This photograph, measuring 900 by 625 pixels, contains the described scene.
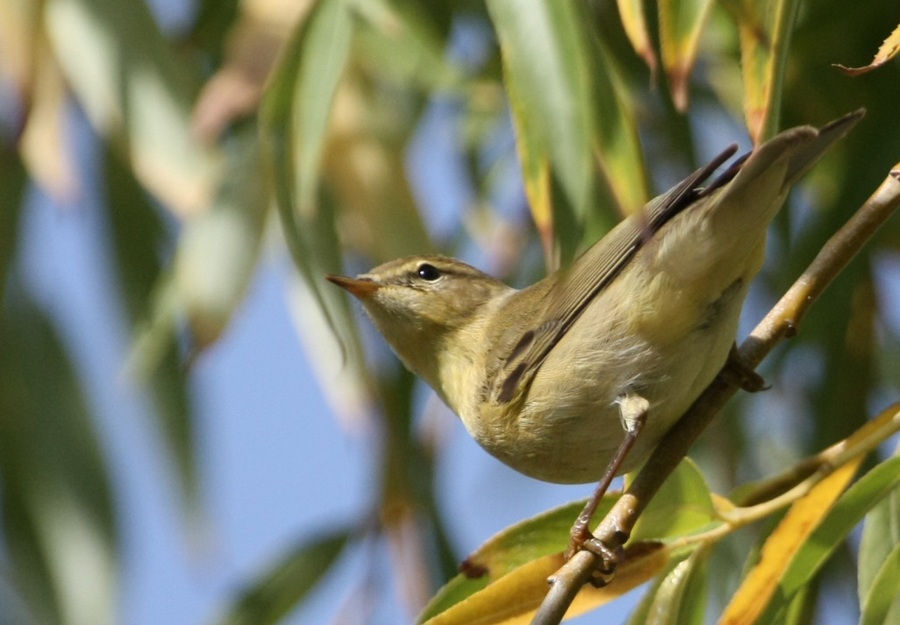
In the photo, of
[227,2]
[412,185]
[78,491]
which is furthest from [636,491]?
[227,2]

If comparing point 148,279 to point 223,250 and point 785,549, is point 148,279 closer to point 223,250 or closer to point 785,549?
point 223,250

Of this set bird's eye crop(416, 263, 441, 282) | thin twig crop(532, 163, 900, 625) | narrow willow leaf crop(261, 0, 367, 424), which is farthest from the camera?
bird's eye crop(416, 263, 441, 282)

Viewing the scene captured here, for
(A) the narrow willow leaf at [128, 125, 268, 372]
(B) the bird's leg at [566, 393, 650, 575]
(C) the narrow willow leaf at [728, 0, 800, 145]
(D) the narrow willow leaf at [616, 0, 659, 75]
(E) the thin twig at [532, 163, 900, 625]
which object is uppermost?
(D) the narrow willow leaf at [616, 0, 659, 75]

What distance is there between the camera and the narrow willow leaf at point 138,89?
2.55 metres

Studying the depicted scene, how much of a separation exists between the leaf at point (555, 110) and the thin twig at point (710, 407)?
0.25 meters

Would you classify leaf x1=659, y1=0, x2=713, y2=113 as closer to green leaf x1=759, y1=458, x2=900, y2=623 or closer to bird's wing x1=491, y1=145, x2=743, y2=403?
bird's wing x1=491, y1=145, x2=743, y2=403

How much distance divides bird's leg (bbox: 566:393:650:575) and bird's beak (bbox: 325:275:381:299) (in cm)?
56

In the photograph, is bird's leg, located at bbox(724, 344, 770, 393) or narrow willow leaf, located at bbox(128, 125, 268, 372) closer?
bird's leg, located at bbox(724, 344, 770, 393)

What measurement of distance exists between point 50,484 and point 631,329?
1.55 meters

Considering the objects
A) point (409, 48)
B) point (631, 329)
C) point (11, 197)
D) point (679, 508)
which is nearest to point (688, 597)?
point (679, 508)

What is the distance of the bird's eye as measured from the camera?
2.66m

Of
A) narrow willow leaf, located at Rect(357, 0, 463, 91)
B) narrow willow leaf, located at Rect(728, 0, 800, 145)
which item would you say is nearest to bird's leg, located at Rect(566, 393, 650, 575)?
narrow willow leaf, located at Rect(728, 0, 800, 145)

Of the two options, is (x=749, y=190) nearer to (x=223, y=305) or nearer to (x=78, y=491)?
(x=223, y=305)

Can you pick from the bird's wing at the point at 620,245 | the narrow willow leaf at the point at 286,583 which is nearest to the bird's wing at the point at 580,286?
the bird's wing at the point at 620,245
